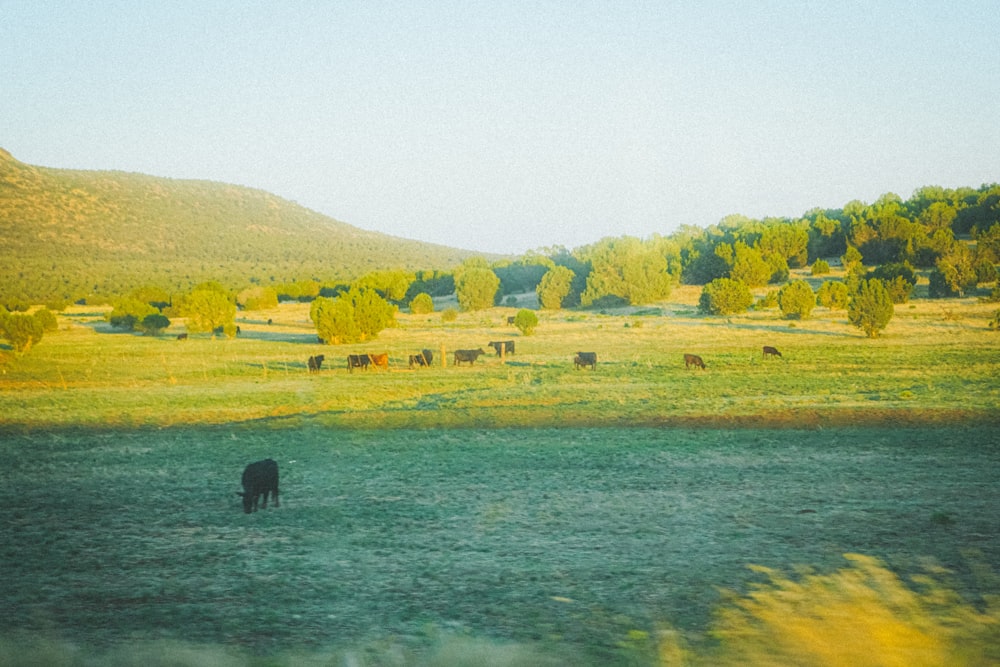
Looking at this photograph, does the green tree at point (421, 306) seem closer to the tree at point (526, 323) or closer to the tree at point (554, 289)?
the tree at point (554, 289)

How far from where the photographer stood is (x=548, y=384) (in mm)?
24859

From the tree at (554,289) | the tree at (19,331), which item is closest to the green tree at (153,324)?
the tree at (19,331)

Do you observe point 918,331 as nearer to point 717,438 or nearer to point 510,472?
point 717,438

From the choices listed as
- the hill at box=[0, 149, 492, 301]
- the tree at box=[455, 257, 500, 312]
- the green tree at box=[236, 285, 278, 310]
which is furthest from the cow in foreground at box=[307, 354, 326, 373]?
the hill at box=[0, 149, 492, 301]

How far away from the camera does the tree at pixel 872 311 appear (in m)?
37.0

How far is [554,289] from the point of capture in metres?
68.2

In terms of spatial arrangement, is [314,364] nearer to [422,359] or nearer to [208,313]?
[422,359]

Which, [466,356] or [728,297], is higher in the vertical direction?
[728,297]

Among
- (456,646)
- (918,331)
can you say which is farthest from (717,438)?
(918,331)

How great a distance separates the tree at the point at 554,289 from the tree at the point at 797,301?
2346cm

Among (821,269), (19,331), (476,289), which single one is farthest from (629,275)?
(19,331)

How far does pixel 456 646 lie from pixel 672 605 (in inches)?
87.1

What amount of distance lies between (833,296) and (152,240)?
96.9m

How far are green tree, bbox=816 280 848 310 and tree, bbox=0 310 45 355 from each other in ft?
156
